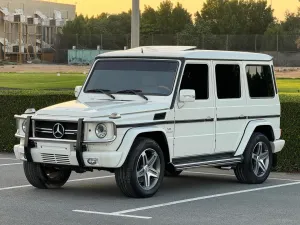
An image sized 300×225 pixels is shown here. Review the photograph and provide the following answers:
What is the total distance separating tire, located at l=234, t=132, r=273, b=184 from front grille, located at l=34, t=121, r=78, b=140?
314cm

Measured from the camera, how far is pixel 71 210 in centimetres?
969

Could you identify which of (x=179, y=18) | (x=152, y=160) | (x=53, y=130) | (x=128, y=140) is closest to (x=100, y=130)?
(x=128, y=140)

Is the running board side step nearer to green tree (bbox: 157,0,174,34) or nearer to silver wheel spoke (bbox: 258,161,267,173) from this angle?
silver wheel spoke (bbox: 258,161,267,173)

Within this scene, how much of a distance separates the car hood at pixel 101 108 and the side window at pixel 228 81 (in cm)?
137

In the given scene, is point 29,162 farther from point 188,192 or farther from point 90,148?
point 188,192

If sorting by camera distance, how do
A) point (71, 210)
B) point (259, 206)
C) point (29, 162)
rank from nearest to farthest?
point (71, 210)
point (259, 206)
point (29, 162)

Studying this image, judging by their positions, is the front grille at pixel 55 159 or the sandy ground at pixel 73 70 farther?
the sandy ground at pixel 73 70

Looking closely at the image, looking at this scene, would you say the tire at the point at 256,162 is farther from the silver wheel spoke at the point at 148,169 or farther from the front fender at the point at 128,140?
the front fender at the point at 128,140

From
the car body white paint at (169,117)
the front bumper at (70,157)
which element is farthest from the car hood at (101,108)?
the front bumper at (70,157)

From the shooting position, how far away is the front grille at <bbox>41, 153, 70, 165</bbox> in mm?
10523

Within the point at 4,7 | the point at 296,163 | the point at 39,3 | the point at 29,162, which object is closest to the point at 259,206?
the point at 29,162

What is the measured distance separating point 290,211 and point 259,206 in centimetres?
47

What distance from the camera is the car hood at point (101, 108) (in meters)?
10.6

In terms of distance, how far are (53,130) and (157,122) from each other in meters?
1.38
